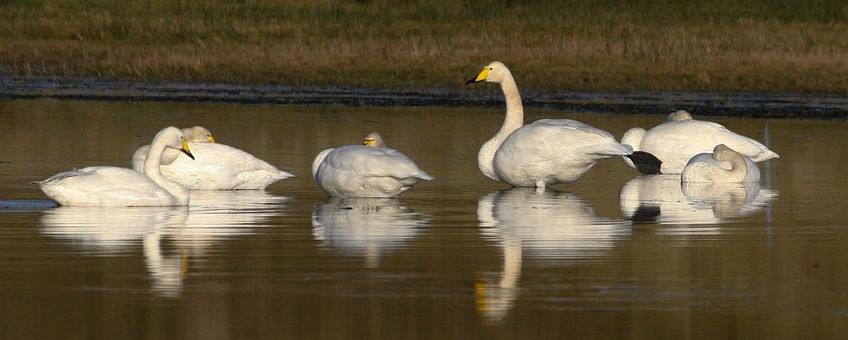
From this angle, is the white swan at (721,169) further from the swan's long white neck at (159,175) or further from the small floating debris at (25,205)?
the small floating debris at (25,205)

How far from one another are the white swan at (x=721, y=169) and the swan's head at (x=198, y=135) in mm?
4136

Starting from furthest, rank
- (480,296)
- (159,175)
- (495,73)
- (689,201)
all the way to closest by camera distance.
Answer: (495,73)
(689,201)
(159,175)
(480,296)

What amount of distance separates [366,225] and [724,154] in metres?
4.86

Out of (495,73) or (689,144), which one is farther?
(495,73)

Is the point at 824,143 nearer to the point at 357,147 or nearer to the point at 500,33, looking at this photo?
the point at 357,147

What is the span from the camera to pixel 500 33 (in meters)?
37.0

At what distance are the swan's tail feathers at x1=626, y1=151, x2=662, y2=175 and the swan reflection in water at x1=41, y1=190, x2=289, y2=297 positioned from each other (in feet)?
12.6

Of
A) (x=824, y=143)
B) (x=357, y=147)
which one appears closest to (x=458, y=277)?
(x=357, y=147)

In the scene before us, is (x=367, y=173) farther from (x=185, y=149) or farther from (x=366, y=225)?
(x=366, y=225)

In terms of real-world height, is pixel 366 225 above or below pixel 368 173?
below

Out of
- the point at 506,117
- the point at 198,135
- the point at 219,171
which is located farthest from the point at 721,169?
the point at 198,135

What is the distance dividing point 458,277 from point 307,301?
1089 mm

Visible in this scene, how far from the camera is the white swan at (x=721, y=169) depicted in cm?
1576

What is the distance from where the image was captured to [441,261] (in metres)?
10.3
